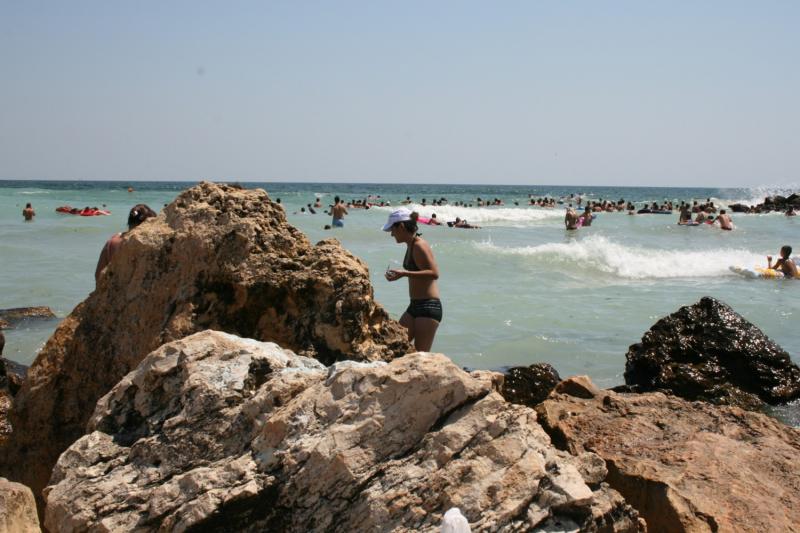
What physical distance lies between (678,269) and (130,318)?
17.2 m

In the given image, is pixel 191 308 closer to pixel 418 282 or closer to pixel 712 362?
pixel 418 282

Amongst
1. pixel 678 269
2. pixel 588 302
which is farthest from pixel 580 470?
pixel 678 269

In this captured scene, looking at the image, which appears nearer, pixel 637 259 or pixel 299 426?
pixel 299 426

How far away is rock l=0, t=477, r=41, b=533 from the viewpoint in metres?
2.89

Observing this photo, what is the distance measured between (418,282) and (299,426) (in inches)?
133

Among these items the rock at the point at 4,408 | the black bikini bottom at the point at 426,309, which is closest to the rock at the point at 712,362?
the black bikini bottom at the point at 426,309

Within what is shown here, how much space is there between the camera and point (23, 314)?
10.9 m

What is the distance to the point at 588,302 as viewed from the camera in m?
13.4

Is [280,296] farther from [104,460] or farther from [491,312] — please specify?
[491,312]

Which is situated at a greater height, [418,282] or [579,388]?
[418,282]

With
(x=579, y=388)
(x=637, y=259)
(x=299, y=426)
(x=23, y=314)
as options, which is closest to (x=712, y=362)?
(x=579, y=388)

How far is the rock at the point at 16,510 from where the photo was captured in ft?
9.50

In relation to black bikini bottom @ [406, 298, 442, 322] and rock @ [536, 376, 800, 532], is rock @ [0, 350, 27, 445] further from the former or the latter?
rock @ [536, 376, 800, 532]

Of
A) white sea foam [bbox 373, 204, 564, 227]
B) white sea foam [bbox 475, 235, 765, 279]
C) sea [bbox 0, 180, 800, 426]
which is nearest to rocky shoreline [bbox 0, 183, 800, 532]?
sea [bbox 0, 180, 800, 426]
